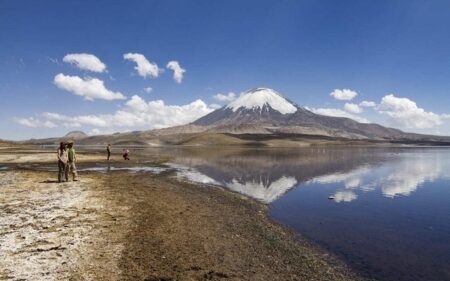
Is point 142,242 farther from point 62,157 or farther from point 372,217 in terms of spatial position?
point 62,157

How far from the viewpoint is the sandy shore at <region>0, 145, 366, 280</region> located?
13.3 metres

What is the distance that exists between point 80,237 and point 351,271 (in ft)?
39.2

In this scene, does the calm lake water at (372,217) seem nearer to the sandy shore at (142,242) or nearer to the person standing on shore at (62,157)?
the sandy shore at (142,242)

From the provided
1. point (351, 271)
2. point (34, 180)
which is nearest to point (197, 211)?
point (351, 271)

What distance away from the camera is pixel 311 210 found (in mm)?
28984

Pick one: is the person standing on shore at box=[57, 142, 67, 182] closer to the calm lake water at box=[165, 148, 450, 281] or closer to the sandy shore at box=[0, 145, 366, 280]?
the sandy shore at box=[0, 145, 366, 280]

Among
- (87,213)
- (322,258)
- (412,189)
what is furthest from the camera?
(412,189)

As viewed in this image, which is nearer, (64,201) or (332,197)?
(64,201)

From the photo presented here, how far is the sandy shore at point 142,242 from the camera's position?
522 inches

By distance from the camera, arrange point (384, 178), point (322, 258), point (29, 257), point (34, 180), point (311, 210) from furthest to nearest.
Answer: point (384, 178) < point (34, 180) < point (311, 210) < point (322, 258) < point (29, 257)

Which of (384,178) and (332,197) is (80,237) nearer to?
(332,197)

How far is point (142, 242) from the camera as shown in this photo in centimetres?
1634

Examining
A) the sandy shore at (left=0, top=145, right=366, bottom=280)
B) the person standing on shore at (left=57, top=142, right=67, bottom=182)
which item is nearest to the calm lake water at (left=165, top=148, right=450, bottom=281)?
the sandy shore at (left=0, top=145, right=366, bottom=280)

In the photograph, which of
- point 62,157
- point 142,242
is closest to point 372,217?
point 142,242
